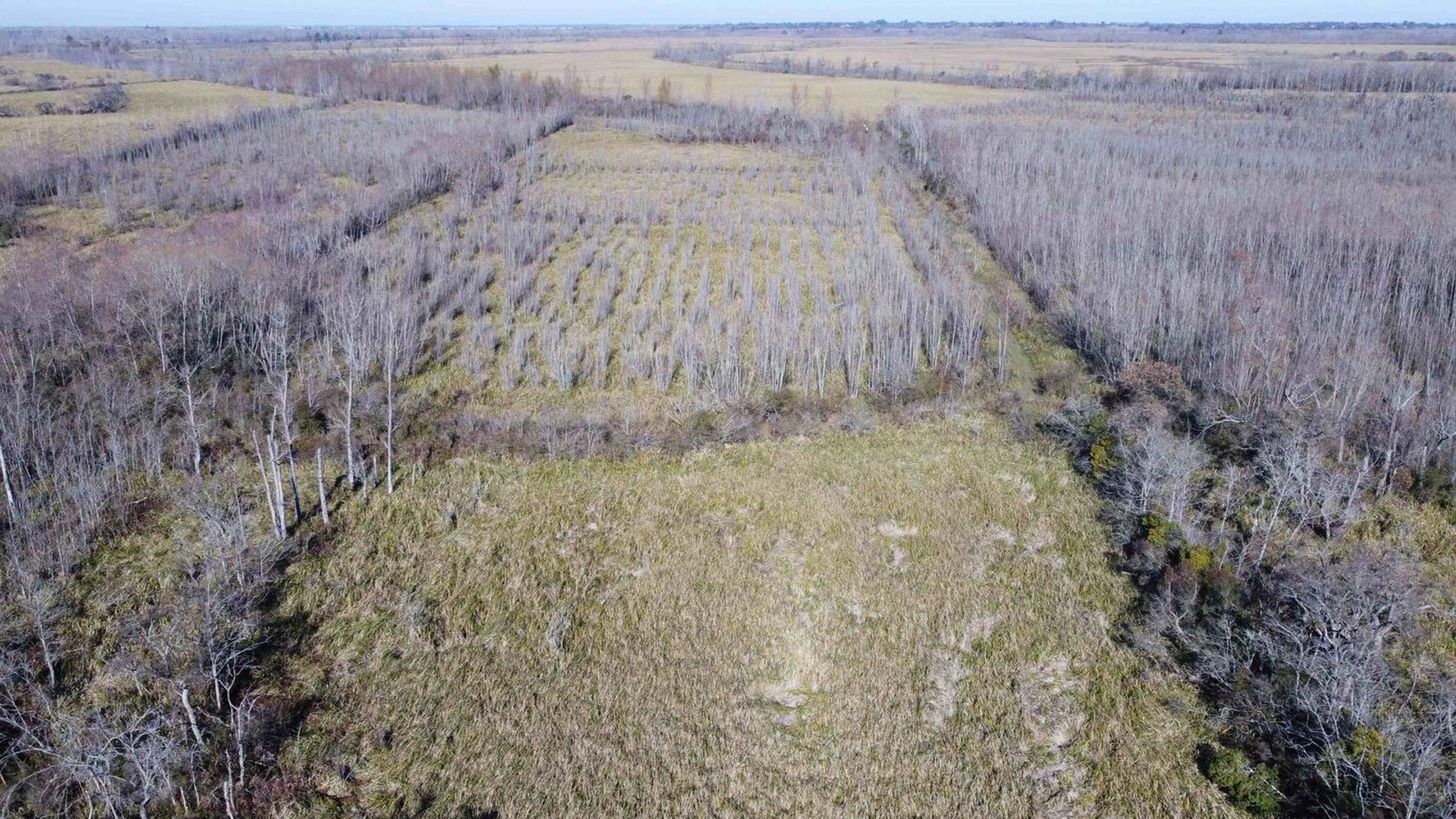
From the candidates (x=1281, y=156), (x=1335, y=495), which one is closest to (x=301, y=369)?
(x=1335, y=495)

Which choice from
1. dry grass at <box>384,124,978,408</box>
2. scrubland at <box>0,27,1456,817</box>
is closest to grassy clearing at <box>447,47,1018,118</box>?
dry grass at <box>384,124,978,408</box>

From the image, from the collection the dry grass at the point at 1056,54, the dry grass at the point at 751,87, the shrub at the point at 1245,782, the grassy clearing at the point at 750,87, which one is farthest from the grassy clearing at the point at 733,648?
the dry grass at the point at 1056,54

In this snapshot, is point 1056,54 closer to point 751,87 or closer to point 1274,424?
point 751,87

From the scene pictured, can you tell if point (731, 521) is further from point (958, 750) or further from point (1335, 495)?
point (1335, 495)

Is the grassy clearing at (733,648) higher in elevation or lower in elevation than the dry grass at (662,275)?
lower

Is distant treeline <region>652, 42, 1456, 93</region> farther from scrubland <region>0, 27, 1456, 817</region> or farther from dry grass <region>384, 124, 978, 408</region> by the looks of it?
scrubland <region>0, 27, 1456, 817</region>

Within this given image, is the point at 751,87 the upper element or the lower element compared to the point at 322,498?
upper

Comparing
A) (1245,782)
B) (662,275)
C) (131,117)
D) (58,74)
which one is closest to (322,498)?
(662,275)

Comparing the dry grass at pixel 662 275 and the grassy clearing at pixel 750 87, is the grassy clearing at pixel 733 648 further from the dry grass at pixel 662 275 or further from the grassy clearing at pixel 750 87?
the grassy clearing at pixel 750 87
